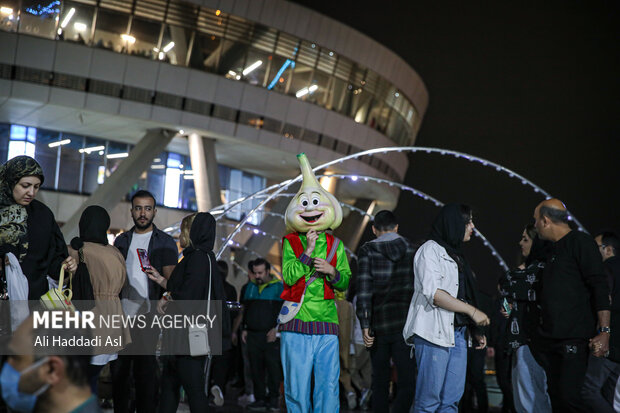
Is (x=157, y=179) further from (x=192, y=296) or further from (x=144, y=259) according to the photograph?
(x=192, y=296)

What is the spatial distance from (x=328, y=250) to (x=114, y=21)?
27.3m

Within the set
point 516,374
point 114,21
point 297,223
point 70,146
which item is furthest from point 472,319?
point 70,146

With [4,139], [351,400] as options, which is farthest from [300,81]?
[351,400]

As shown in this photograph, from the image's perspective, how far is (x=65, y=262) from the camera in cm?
623

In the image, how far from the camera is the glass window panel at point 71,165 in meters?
36.8

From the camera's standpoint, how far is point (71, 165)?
122 feet

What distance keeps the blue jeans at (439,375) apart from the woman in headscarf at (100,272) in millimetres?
2790

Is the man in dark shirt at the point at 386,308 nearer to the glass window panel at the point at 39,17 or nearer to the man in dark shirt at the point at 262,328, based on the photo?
the man in dark shirt at the point at 262,328

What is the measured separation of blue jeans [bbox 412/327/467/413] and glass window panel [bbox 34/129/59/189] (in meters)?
32.7

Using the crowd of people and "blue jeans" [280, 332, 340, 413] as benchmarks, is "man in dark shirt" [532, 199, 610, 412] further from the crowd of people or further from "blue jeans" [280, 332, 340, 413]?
"blue jeans" [280, 332, 340, 413]

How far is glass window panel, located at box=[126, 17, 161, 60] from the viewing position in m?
32.2

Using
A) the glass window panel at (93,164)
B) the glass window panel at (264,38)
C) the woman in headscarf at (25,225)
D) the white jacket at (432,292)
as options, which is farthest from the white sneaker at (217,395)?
the glass window panel at (93,164)

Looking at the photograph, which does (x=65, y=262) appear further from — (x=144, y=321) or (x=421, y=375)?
(x=421, y=375)

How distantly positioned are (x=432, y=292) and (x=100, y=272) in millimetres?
3097
